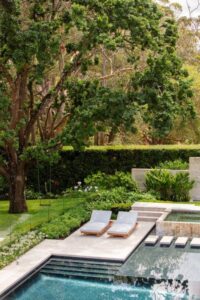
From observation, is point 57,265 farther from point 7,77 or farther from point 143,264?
point 7,77

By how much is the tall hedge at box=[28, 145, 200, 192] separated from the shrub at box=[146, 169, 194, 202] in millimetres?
2372

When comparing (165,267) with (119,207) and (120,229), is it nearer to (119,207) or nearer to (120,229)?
(120,229)

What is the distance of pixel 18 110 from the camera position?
65.8ft

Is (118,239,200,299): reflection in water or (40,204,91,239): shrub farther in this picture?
(40,204,91,239): shrub

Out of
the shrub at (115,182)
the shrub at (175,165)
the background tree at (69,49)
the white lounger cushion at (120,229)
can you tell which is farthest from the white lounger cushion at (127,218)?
the shrub at (175,165)

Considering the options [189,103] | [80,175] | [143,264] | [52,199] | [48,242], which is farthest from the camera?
[80,175]

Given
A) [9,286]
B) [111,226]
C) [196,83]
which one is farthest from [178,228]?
[196,83]

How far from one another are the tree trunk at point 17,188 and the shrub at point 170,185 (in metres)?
6.06

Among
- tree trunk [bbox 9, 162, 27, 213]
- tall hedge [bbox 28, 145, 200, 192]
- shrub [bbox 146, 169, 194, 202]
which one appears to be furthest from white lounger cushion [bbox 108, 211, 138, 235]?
tall hedge [bbox 28, 145, 200, 192]

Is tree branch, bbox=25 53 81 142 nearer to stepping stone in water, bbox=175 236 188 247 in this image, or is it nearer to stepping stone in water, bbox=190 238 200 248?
stepping stone in water, bbox=175 236 188 247

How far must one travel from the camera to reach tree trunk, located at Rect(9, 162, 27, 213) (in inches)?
811

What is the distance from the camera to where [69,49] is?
769 inches

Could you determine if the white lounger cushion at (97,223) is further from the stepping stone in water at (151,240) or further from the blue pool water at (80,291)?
the blue pool water at (80,291)

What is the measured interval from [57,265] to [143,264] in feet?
7.79
